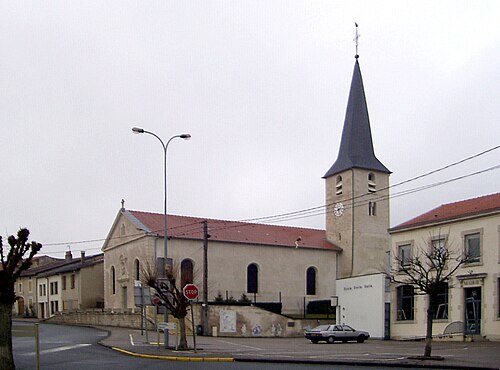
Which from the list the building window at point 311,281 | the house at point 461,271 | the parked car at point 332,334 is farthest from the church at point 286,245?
the parked car at point 332,334

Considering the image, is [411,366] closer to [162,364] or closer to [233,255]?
[162,364]

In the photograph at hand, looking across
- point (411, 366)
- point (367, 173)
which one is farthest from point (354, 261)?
point (411, 366)

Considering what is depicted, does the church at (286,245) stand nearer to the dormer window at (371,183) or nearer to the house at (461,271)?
the dormer window at (371,183)

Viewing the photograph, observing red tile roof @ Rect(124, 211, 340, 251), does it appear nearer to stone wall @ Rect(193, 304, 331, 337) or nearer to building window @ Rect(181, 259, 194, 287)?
building window @ Rect(181, 259, 194, 287)

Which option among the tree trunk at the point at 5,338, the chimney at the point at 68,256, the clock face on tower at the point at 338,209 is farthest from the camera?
the chimney at the point at 68,256

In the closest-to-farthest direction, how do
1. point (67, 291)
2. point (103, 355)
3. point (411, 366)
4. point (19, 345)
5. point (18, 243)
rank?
point (18, 243) < point (411, 366) < point (103, 355) < point (19, 345) < point (67, 291)

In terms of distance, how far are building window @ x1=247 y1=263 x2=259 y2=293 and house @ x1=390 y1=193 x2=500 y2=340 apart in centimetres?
2138

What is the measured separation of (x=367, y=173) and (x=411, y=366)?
164 feet

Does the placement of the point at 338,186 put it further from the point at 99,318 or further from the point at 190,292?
the point at 190,292

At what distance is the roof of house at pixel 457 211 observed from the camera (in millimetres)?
40938

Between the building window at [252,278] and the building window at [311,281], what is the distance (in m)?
5.94

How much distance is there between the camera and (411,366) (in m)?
21.5

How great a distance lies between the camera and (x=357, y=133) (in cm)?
7131

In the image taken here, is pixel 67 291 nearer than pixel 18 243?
No
